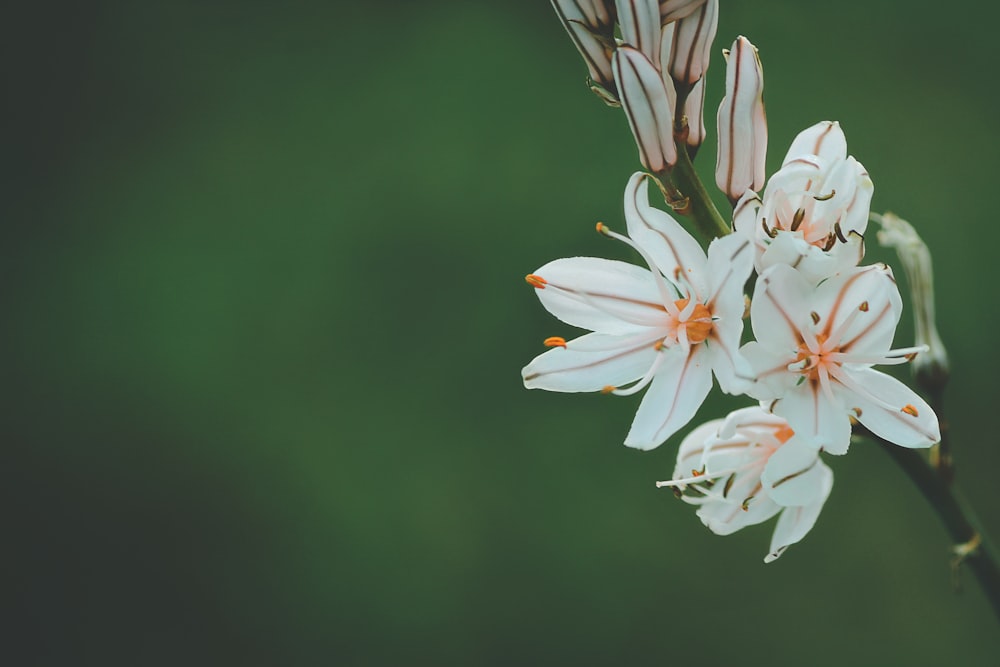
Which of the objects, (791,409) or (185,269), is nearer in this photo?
(791,409)

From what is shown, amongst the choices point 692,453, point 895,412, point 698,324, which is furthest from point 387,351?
point 895,412

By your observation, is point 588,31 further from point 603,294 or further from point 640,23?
point 603,294

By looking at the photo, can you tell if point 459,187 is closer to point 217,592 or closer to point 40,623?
point 217,592

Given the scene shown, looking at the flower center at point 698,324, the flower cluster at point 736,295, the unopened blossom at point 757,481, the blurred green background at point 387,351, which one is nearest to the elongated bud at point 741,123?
the flower cluster at point 736,295

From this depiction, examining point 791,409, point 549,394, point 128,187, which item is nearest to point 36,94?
point 128,187

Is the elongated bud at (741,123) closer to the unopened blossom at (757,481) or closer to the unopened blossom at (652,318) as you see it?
the unopened blossom at (652,318)

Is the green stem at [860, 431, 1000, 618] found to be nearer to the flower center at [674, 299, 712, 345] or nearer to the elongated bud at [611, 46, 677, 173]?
the flower center at [674, 299, 712, 345]

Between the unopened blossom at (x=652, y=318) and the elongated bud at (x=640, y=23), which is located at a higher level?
the elongated bud at (x=640, y=23)
